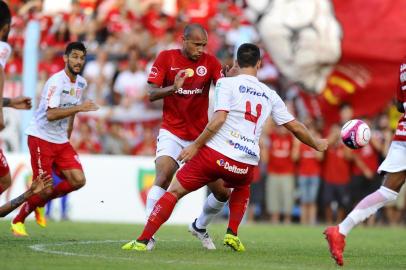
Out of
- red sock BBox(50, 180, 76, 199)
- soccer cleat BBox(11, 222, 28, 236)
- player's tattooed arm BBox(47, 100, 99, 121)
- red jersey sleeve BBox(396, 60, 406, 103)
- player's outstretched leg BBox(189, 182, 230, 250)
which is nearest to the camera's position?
red jersey sleeve BBox(396, 60, 406, 103)

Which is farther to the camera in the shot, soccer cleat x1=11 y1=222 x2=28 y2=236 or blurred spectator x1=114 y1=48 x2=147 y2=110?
blurred spectator x1=114 y1=48 x2=147 y2=110

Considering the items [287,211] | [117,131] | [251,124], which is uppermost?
[251,124]

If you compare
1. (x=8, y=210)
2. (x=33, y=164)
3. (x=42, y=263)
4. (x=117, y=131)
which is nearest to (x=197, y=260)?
(x=42, y=263)

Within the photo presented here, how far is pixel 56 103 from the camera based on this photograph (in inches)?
538

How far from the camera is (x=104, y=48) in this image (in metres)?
22.9

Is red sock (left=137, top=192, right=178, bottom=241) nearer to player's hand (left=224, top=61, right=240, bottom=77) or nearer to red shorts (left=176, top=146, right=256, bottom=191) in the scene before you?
red shorts (left=176, top=146, right=256, bottom=191)

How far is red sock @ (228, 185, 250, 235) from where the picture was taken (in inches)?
462

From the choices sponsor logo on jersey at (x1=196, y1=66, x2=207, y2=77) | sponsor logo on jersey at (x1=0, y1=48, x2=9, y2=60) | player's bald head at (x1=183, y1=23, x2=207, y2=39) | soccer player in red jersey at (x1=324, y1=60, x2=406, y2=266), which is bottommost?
soccer player in red jersey at (x1=324, y1=60, x2=406, y2=266)

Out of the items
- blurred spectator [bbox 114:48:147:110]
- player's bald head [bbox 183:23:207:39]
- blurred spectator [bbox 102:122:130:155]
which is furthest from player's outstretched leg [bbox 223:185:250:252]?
blurred spectator [bbox 102:122:130:155]

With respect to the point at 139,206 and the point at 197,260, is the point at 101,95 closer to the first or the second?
the point at 139,206

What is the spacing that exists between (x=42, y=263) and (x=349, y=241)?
7035mm

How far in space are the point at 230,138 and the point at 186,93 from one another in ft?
5.26

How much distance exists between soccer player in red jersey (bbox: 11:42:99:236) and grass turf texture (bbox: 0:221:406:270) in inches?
22.8

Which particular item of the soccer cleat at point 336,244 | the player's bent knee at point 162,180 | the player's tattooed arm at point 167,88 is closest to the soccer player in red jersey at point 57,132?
the player's tattooed arm at point 167,88
